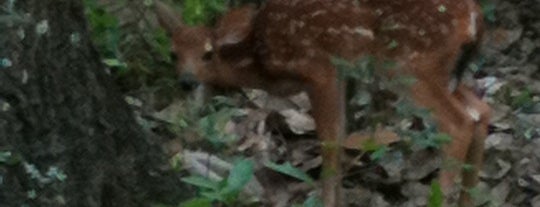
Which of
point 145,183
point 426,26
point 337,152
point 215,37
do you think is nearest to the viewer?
point 145,183

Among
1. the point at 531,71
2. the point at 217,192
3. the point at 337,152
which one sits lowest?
the point at 531,71

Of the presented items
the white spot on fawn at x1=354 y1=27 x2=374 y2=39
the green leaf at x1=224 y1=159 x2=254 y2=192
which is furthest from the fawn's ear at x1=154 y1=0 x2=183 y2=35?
the green leaf at x1=224 y1=159 x2=254 y2=192

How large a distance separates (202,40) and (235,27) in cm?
16

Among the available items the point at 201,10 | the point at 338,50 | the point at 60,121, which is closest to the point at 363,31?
the point at 338,50

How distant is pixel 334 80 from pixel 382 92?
0.21 m

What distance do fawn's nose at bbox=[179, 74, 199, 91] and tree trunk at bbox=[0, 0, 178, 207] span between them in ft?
5.02

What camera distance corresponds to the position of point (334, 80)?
616 cm

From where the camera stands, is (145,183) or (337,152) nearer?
(145,183)

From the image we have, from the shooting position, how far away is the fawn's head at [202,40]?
647 centimetres

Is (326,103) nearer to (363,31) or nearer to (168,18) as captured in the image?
(363,31)

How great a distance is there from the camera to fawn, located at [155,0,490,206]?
607 cm

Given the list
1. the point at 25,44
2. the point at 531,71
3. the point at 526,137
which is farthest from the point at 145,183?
the point at 531,71

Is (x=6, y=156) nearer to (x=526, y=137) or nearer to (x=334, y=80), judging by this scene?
(x=334, y=80)

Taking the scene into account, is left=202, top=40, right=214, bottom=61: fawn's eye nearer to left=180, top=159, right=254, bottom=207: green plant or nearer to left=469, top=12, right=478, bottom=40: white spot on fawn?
left=469, top=12, right=478, bottom=40: white spot on fawn
